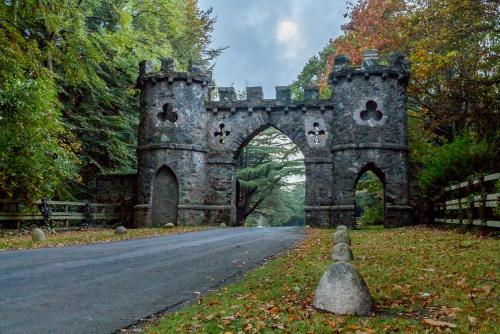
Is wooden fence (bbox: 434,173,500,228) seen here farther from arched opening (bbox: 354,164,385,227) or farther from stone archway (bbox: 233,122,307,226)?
stone archway (bbox: 233,122,307,226)

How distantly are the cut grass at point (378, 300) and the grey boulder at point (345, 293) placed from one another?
0.40 feet

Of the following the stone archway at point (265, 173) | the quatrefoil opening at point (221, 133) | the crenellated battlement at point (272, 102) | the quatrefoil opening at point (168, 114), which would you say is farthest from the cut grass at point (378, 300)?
the stone archway at point (265, 173)

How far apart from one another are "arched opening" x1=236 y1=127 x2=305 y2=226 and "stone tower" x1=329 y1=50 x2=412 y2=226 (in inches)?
414

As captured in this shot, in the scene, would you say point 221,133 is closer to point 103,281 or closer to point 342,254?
point 342,254

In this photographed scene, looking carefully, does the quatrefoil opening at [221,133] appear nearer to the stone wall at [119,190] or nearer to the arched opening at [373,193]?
the stone wall at [119,190]

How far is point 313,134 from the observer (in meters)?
24.5

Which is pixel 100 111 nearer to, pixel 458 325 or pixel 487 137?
pixel 487 137

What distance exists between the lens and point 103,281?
272 inches

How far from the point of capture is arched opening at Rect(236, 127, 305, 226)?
3450 cm

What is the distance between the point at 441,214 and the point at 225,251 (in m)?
10.7

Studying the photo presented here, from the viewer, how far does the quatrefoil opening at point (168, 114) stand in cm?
2436

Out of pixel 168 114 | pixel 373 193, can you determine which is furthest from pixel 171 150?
pixel 373 193

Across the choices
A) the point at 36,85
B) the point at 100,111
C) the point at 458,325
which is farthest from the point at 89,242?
the point at 100,111

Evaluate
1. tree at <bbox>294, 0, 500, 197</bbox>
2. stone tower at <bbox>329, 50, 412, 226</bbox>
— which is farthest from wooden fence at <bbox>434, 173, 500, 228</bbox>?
stone tower at <bbox>329, 50, 412, 226</bbox>
